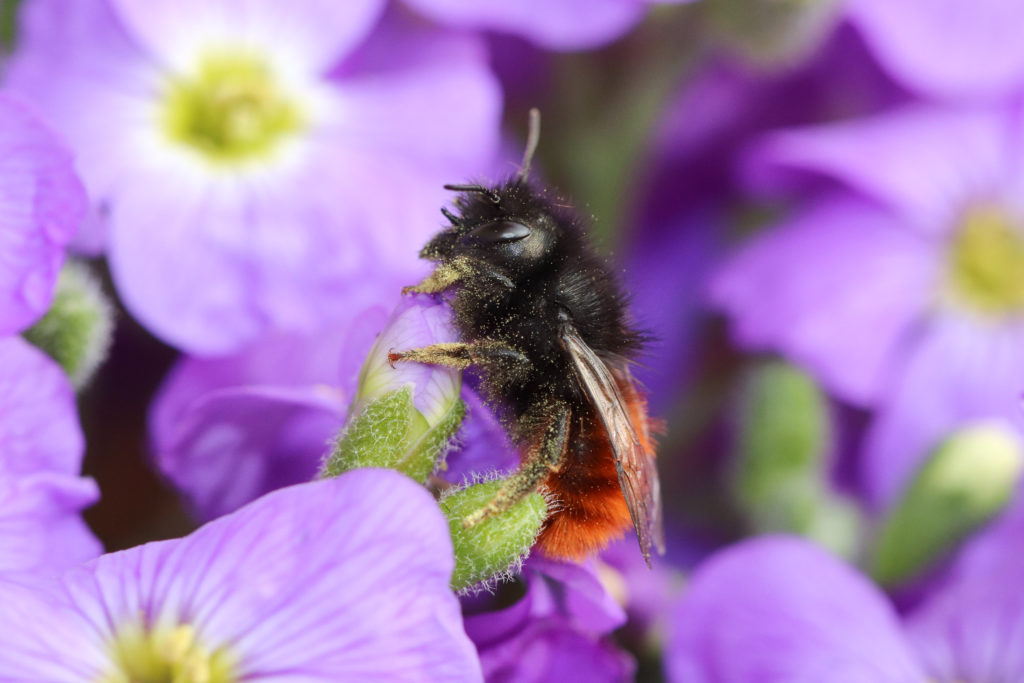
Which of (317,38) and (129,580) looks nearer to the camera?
(129,580)

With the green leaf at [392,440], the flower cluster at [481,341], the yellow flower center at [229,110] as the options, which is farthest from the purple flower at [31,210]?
the yellow flower center at [229,110]

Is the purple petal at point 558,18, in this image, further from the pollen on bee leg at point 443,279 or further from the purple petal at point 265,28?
the pollen on bee leg at point 443,279

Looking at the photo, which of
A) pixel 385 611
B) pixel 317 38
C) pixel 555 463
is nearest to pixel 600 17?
pixel 317 38

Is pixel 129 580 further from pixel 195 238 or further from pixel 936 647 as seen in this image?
pixel 936 647

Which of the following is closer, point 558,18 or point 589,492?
point 589,492

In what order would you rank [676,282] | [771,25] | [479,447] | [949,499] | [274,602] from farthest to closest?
[676,282] → [771,25] → [949,499] → [479,447] → [274,602]

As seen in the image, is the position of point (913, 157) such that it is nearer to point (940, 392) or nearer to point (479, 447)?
point (940, 392)

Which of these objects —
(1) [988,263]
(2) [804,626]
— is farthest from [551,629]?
(1) [988,263]

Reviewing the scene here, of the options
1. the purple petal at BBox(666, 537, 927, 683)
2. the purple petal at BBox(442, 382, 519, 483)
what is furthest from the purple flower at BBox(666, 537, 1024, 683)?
the purple petal at BBox(442, 382, 519, 483)
